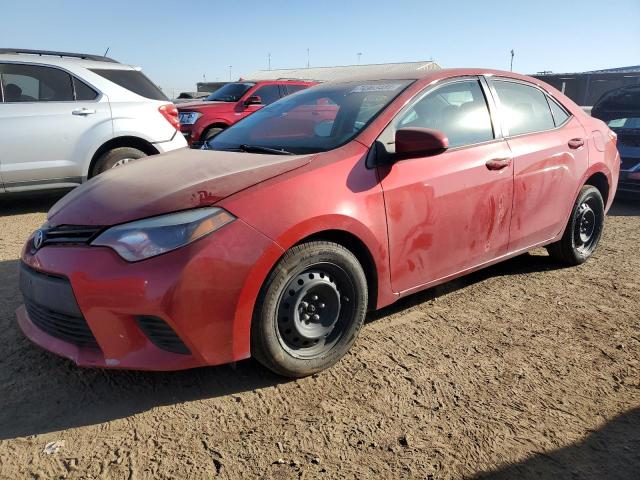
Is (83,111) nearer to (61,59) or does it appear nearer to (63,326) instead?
(61,59)

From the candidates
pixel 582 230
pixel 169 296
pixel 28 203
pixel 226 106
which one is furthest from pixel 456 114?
pixel 226 106

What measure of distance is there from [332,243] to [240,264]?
534mm

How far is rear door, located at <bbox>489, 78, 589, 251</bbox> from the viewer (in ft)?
11.8

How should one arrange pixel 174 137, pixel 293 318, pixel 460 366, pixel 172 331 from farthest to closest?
pixel 174 137, pixel 460 366, pixel 293 318, pixel 172 331

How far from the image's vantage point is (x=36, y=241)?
2590 millimetres

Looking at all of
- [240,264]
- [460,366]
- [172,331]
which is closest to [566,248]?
[460,366]

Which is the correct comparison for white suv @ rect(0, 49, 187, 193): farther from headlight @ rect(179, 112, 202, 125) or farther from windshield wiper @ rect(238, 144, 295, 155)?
windshield wiper @ rect(238, 144, 295, 155)

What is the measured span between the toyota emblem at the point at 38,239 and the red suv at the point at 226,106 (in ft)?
20.6

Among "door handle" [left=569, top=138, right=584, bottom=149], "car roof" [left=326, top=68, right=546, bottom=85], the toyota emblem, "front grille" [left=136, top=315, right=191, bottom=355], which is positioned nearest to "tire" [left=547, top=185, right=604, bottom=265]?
"door handle" [left=569, top=138, right=584, bottom=149]

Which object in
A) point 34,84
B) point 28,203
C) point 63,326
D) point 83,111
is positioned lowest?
point 28,203

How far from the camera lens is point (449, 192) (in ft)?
10.1

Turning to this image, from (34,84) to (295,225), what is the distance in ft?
15.9

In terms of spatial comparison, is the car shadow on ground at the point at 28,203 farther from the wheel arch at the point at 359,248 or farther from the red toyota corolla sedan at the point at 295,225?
the wheel arch at the point at 359,248

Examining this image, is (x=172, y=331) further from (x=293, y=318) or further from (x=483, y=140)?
(x=483, y=140)
